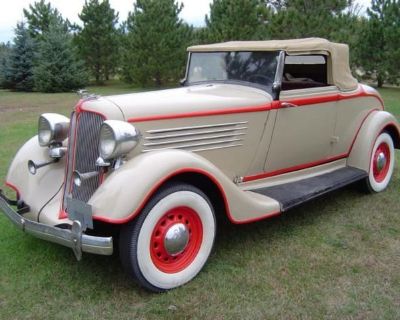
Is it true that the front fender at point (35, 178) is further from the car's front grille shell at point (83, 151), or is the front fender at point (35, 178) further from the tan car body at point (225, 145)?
the car's front grille shell at point (83, 151)

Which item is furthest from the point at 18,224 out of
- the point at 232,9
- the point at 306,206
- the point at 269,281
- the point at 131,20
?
the point at 131,20

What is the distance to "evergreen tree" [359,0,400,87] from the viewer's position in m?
16.3

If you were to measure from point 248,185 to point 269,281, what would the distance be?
103 cm

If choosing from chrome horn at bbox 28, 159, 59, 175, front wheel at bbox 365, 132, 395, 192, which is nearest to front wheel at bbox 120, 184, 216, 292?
chrome horn at bbox 28, 159, 59, 175

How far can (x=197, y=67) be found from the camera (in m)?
4.54

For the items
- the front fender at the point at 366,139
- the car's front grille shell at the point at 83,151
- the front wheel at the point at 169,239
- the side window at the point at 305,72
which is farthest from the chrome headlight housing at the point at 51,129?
the front fender at the point at 366,139

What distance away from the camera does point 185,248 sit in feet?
10.1

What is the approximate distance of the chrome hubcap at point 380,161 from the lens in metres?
4.93

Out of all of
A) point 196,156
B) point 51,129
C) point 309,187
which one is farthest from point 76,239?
point 309,187

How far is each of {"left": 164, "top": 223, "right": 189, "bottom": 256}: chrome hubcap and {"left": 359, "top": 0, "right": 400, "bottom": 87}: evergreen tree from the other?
1572 centimetres

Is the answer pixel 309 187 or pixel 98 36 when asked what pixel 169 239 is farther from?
pixel 98 36

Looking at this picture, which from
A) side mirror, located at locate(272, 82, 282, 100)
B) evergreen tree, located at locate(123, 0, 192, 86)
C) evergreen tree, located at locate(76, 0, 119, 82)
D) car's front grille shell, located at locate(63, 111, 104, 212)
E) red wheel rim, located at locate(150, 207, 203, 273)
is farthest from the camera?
evergreen tree, located at locate(76, 0, 119, 82)

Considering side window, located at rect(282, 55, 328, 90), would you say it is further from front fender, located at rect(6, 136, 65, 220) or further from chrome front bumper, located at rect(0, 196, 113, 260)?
chrome front bumper, located at rect(0, 196, 113, 260)

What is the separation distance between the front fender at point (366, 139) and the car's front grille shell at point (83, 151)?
9.64 feet
